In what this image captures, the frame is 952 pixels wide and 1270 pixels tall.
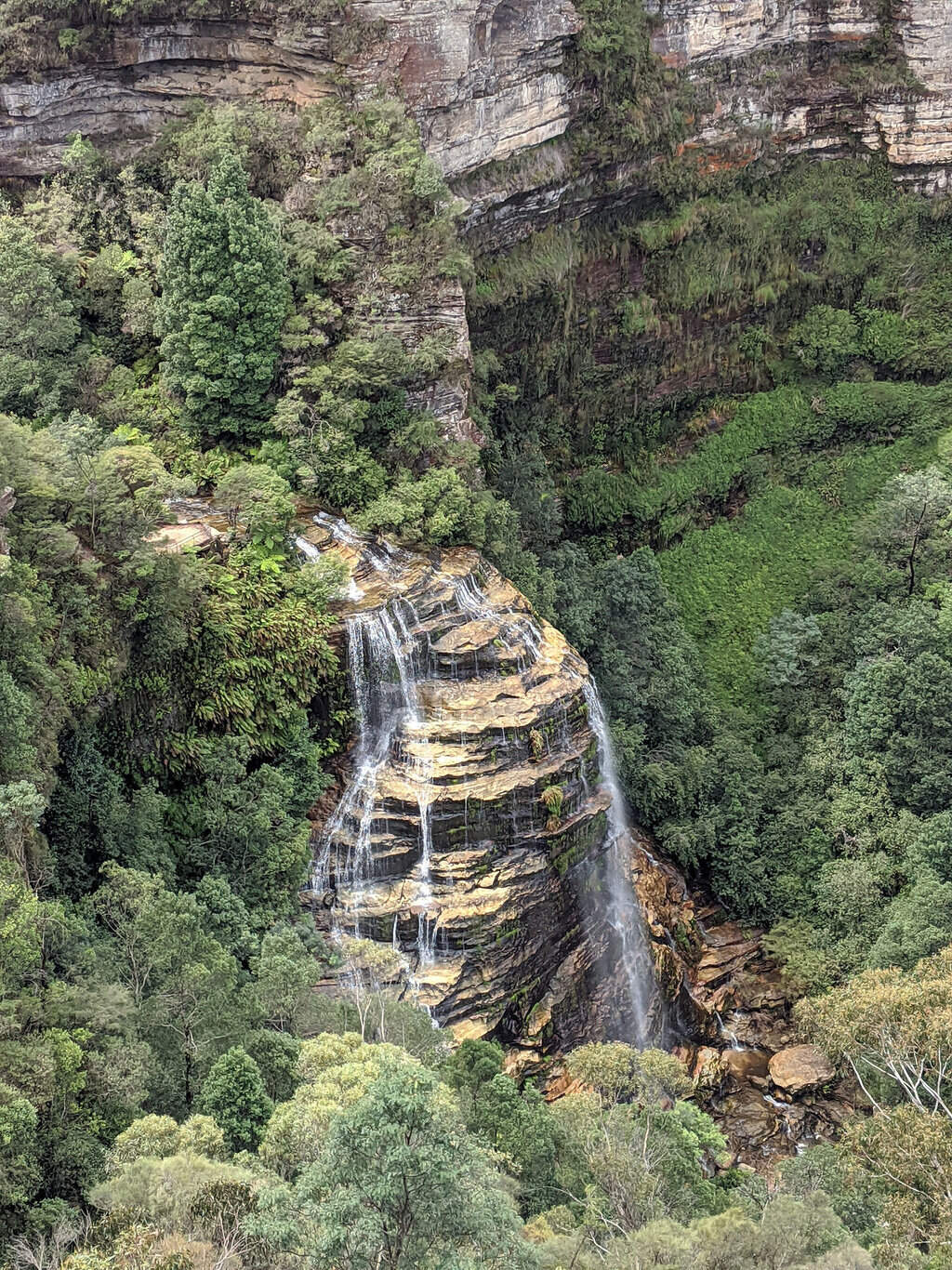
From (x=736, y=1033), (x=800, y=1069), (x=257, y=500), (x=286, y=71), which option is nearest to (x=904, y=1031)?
(x=800, y=1069)

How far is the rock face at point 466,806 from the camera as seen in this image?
2172cm

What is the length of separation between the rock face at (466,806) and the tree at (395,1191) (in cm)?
1032

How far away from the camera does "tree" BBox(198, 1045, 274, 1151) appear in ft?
48.8

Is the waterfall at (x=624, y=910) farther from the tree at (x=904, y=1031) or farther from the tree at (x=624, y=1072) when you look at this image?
the tree at (x=624, y=1072)

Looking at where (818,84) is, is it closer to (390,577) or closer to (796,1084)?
(390,577)

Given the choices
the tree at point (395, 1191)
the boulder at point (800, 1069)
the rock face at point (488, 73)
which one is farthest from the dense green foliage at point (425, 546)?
the boulder at point (800, 1069)

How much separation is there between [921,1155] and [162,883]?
1034 centimetres

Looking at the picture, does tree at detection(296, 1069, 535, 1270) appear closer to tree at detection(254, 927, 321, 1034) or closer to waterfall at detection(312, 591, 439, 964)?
tree at detection(254, 927, 321, 1034)

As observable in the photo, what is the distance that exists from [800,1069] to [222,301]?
55.9 ft

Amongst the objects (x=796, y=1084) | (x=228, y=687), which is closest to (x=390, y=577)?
(x=228, y=687)

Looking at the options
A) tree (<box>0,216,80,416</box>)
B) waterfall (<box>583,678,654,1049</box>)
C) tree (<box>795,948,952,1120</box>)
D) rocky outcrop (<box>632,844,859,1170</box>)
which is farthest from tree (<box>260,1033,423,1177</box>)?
tree (<box>0,216,80,416</box>)

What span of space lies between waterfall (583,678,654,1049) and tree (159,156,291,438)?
7985 mm

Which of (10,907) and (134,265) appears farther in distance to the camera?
(134,265)

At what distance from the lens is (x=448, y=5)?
A: 79.8ft
